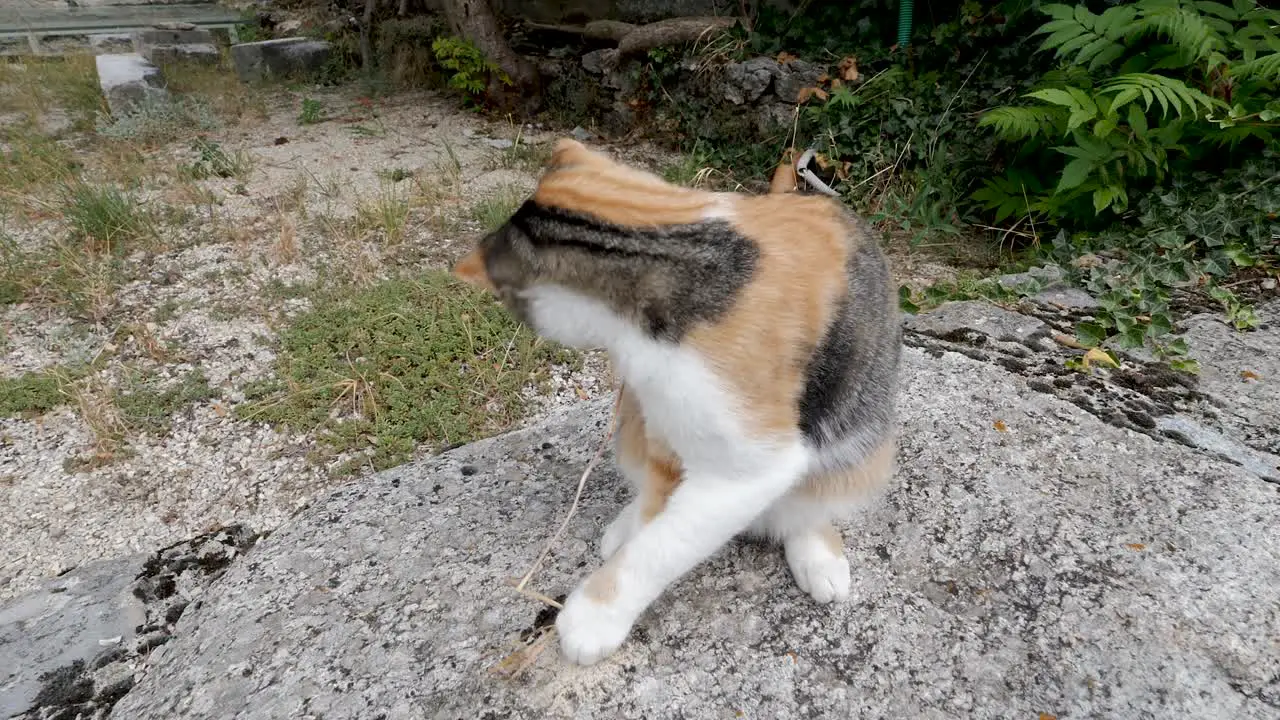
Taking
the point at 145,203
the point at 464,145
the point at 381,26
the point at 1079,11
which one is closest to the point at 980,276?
the point at 1079,11

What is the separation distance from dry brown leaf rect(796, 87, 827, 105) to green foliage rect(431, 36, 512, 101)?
2970mm

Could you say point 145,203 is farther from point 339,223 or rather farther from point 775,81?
point 775,81

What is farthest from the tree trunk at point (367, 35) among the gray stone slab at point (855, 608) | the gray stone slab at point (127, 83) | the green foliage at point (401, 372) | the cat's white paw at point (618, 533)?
the cat's white paw at point (618, 533)

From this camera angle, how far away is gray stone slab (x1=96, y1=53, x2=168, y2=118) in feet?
21.5

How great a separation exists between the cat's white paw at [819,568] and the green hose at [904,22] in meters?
4.77

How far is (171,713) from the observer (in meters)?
1.64

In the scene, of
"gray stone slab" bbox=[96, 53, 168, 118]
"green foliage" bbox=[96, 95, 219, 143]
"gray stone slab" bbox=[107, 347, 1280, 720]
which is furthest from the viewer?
"gray stone slab" bbox=[96, 53, 168, 118]

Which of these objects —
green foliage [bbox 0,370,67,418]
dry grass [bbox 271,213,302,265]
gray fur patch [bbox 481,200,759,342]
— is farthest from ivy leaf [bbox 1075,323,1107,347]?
green foliage [bbox 0,370,67,418]

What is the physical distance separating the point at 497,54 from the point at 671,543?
21.6 ft

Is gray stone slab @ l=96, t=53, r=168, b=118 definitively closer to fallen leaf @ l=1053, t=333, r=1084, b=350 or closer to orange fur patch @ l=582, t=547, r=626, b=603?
orange fur patch @ l=582, t=547, r=626, b=603

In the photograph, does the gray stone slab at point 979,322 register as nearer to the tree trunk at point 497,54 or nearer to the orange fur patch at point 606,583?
the orange fur patch at point 606,583

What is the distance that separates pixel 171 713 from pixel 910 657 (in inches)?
65.9

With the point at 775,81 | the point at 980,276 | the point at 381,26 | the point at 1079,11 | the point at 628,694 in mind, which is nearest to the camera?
the point at 628,694

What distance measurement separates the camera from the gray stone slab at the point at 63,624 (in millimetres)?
1990
